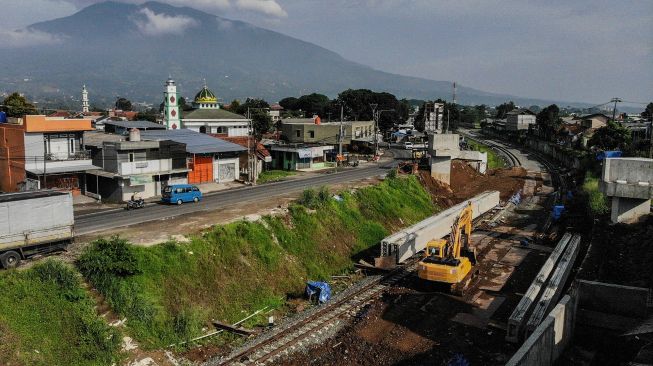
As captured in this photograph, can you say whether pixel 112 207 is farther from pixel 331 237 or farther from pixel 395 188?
pixel 395 188

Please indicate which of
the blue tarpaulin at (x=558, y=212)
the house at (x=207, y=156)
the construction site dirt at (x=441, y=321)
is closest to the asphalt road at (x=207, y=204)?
the house at (x=207, y=156)

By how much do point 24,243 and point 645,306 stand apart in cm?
2575

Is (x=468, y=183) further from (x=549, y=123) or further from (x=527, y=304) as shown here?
(x=549, y=123)

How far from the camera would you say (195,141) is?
45.9 m

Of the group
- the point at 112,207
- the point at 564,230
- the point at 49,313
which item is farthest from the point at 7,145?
the point at 564,230

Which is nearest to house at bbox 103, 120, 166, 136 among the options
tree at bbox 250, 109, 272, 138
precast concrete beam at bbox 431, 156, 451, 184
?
precast concrete beam at bbox 431, 156, 451, 184

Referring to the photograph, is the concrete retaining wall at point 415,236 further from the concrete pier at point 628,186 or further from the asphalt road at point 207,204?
the asphalt road at point 207,204

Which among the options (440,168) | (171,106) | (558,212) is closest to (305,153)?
(440,168)

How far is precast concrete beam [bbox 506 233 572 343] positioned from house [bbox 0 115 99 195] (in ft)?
97.5

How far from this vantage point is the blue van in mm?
33750

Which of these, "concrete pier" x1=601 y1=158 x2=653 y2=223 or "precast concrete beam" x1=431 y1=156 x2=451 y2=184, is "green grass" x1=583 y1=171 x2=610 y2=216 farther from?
"precast concrete beam" x1=431 y1=156 x2=451 y2=184

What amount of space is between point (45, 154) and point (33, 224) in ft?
57.4

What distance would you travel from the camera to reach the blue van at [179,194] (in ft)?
111

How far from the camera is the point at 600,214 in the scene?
3434 centimetres
